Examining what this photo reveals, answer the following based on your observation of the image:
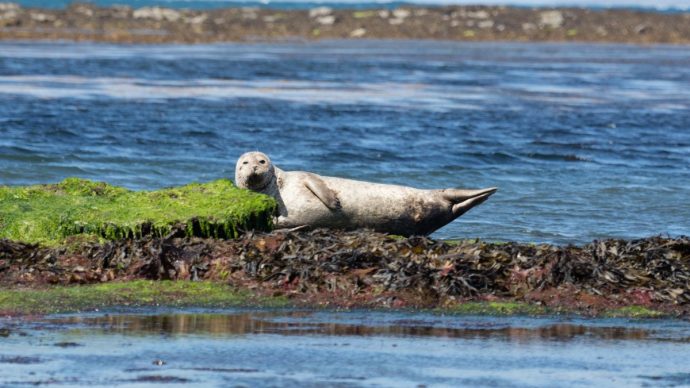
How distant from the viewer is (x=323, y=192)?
10492 mm

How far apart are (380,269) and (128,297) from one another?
1675 mm

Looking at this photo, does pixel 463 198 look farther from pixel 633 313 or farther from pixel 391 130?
pixel 391 130

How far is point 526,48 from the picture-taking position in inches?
2386

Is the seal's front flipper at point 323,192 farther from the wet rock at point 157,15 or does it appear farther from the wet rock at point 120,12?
the wet rock at point 157,15

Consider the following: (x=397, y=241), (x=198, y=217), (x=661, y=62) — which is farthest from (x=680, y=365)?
(x=661, y=62)

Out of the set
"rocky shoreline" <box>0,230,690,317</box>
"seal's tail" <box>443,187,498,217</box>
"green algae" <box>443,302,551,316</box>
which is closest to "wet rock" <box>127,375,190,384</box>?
"rocky shoreline" <box>0,230,690,317</box>

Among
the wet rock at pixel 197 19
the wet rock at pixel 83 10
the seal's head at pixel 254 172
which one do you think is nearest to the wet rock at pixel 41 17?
the wet rock at pixel 83 10

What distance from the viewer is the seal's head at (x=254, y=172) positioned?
10.5 m

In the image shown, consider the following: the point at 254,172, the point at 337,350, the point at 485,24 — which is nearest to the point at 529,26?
the point at 485,24

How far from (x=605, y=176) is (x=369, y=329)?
412 inches

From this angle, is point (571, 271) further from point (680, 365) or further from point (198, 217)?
point (198, 217)

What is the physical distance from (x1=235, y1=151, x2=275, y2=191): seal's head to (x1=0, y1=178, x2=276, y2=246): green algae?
6.9 inches

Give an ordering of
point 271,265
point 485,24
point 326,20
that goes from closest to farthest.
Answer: point 271,265, point 485,24, point 326,20

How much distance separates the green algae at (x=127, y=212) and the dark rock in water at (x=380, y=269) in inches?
11.8
